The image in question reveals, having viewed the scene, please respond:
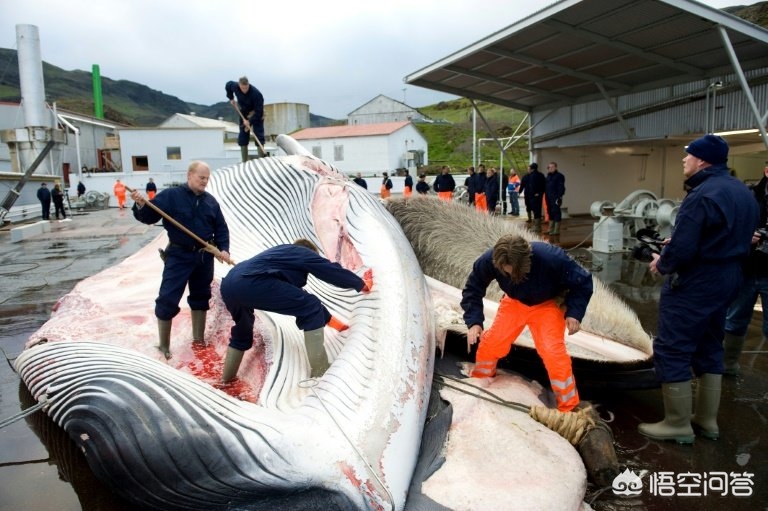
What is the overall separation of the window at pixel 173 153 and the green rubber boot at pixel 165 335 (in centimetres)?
4264

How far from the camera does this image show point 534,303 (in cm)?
402

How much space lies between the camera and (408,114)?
70500 millimetres

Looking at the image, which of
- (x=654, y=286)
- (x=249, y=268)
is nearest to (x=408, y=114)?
(x=654, y=286)

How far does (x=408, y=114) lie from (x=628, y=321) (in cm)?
6824

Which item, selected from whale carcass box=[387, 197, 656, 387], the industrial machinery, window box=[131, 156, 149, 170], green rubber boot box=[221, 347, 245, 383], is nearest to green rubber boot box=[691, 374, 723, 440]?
whale carcass box=[387, 197, 656, 387]

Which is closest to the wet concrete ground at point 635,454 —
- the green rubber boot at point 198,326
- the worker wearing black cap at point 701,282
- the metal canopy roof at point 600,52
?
the worker wearing black cap at point 701,282

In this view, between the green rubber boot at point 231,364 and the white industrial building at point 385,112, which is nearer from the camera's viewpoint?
the green rubber boot at point 231,364

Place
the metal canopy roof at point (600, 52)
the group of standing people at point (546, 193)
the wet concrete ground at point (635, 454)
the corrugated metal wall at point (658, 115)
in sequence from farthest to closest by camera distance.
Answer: the group of standing people at point (546, 193) < the corrugated metal wall at point (658, 115) < the metal canopy roof at point (600, 52) < the wet concrete ground at point (635, 454)

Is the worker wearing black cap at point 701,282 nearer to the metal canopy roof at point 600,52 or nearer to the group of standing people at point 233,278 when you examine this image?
the group of standing people at point 233,278

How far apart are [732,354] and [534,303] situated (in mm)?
2117

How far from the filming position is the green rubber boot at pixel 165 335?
14.7 feet

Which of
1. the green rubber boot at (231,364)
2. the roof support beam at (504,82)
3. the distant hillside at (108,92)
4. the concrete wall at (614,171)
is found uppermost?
the distant hillside at (108,92)

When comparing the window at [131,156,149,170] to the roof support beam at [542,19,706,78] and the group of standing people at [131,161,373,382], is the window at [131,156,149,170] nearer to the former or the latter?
the roof support beam at [542,19,706,78]

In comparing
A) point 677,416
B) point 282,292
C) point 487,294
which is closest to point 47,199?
point 487,294
